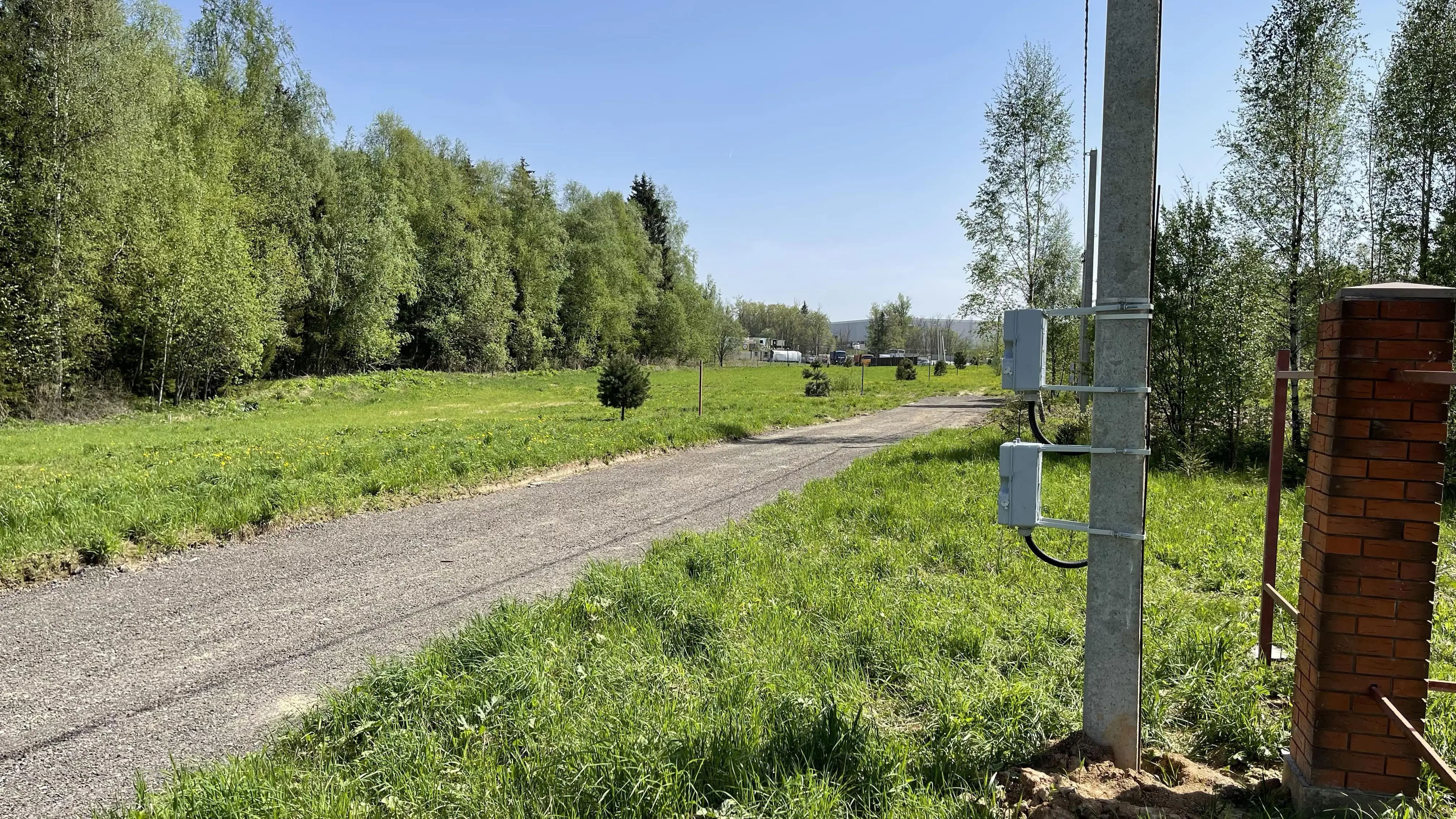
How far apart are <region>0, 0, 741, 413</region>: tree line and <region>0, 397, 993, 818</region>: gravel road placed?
17299mm

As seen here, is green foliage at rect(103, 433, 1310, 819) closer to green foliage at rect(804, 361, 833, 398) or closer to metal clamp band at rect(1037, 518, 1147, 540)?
metal clamp band at rect(1037, 518, 1147, 540)

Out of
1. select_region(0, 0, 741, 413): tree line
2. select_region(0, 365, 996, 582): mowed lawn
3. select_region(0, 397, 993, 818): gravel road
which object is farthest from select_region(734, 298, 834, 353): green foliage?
select_region(0, 397, 993, 818): gravel road

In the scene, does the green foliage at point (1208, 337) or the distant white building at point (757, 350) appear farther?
the distant white building at point (757, 350)

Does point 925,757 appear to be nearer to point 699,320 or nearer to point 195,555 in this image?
point 195,555

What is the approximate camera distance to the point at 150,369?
22.3 meters

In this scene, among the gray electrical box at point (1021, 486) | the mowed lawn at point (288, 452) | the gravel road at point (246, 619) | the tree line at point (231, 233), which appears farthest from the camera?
the tree line at point (231, 233)

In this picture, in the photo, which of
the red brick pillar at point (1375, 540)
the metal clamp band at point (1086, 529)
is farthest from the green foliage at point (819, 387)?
the red brick pillar at point (1375, 540)

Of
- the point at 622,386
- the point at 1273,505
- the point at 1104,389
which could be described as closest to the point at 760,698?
the point at 1104,389

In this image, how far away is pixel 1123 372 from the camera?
2719mm

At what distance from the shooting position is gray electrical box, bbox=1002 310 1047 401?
275cm

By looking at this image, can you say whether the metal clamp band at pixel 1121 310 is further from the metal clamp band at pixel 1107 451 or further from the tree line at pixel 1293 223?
the tree line at pixel 1293 223

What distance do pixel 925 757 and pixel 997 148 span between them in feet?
63.6

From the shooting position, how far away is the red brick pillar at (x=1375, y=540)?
7.57ft

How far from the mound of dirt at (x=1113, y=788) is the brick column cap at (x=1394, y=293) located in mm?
1820
